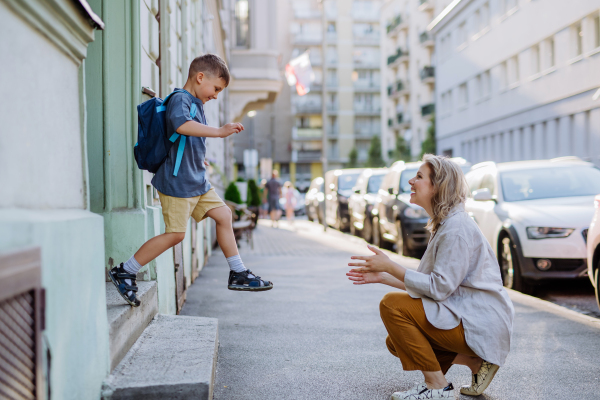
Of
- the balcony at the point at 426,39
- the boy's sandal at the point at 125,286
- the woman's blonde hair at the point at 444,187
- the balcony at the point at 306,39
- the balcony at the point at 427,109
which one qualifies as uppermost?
the balcony at the point at 306,39

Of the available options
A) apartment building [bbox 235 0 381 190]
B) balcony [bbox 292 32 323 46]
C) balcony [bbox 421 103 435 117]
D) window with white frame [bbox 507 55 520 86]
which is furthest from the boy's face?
balcony [bbox 292 32 323 46]

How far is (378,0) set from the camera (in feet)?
276

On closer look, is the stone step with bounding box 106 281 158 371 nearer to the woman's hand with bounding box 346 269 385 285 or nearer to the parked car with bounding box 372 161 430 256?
the woman's hand with bounding box 346 269 385 285

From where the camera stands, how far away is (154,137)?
438 cm

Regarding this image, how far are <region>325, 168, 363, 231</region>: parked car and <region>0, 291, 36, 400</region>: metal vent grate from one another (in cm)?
2069

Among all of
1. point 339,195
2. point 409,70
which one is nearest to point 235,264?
point 339,195

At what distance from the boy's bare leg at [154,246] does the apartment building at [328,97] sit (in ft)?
247

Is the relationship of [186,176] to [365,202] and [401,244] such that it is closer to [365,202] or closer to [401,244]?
[401,244]

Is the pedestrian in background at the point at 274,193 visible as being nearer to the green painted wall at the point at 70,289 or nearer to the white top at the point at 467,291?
the white top at the point at 467,291

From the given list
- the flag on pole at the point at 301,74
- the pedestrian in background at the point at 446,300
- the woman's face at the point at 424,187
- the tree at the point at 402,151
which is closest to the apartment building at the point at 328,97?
A: the tree at the point at 402,151

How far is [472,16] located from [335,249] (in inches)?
1077

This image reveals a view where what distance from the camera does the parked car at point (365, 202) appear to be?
718 inches

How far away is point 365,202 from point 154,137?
14.6 m

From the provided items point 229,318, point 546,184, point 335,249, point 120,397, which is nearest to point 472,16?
point 335,249
